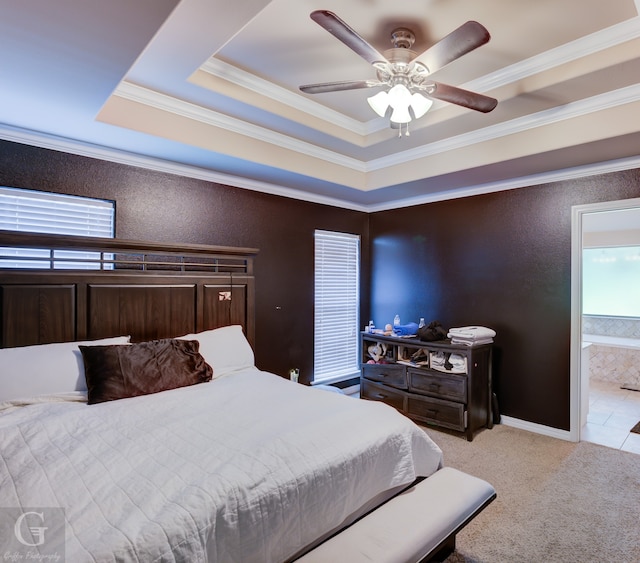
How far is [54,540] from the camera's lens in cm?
103

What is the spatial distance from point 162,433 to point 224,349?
128 centimetres

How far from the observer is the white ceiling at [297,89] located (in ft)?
5.82

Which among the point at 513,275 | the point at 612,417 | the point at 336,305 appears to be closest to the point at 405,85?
the point at 513,275

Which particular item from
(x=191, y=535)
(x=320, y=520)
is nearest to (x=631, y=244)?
(x=320, y=520)

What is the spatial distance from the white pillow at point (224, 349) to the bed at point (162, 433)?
1 centimetres

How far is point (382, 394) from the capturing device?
13.3 ft

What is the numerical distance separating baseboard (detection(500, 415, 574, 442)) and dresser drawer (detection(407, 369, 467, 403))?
0.73 meters

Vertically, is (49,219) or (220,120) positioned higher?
(220,120)

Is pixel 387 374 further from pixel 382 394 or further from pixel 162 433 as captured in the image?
pixel 162 433

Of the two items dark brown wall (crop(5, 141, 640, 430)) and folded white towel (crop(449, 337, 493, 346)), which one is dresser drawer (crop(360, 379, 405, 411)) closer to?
dark brown wall (crop(5, 141, 640, 430))

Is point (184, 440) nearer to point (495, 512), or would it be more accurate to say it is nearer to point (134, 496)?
point (134, 496)

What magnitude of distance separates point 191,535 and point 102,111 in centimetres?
253

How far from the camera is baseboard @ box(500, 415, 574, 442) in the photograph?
3373 mm

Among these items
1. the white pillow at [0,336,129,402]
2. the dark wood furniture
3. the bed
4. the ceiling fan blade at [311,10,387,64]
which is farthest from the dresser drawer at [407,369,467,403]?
the white pillow at [0,336,129,402]
